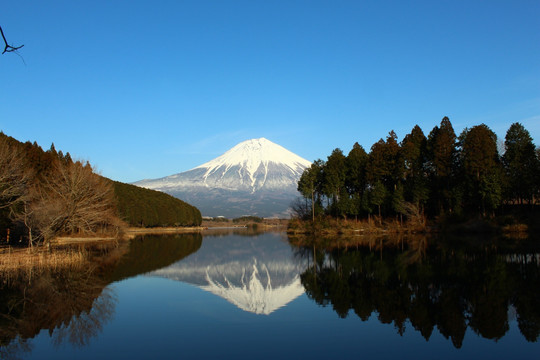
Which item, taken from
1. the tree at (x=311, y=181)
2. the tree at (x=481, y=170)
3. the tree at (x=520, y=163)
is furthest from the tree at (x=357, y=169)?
the tree at (x=520, y=163)

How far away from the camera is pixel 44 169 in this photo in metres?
39.7

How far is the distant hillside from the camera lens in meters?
65.0

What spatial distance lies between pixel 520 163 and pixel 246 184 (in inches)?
5863

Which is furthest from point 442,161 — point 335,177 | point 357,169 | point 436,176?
point 335,177

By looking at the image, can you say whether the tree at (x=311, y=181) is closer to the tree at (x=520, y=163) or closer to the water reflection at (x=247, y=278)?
the tree at (x=520, y=163)

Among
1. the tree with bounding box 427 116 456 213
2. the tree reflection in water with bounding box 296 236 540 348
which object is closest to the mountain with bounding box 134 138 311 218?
the tree with bounding box 427 116 456 213

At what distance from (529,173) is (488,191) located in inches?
150

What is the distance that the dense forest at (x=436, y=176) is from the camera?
34.5 metres

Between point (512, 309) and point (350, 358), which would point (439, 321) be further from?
point (350, 358)

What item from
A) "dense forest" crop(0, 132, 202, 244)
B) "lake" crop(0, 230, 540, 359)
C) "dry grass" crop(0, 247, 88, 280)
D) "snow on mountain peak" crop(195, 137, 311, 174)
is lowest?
"lake" crop(0, 230, 540, 359)

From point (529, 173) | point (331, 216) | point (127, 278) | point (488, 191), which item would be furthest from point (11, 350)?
point (331, 216)

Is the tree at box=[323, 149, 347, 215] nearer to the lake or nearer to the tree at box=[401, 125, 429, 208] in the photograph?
the tree at box=[401, 125, 429, 208]

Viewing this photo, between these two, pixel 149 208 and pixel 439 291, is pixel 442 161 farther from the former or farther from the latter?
pixel 149 208

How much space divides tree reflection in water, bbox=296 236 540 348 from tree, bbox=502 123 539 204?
1830cm
